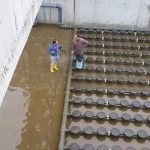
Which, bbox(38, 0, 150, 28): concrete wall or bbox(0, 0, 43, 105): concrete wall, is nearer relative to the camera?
bbox(0, 0, 43, 105): concrete wall

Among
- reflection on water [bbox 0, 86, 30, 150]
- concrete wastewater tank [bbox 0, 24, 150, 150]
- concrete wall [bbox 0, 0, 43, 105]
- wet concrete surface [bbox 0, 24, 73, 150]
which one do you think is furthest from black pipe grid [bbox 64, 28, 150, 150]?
concrete wall [bbox 0, 0, 43, 105]

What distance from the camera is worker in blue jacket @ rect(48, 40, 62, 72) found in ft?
36.9

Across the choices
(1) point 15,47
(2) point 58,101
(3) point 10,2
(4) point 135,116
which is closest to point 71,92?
(2) point 58,101

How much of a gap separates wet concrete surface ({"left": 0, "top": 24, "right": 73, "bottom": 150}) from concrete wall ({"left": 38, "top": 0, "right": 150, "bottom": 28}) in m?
2.01

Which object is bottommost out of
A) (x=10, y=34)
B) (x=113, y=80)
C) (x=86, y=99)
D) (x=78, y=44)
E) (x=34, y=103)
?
(x=10, y=34)

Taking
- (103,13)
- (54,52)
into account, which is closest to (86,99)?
(54,52)

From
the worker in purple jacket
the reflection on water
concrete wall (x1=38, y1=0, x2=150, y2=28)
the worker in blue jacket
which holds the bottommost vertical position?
the reflection on water

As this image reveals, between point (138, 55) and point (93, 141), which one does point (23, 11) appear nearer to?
point (93, 141)

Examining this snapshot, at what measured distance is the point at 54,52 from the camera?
1130 cm

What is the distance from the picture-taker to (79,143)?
29.0 ft

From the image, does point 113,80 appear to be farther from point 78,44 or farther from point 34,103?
point 34,103

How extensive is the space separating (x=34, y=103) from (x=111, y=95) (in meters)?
3.20

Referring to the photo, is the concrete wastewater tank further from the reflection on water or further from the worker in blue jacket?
the worker in blue jacket

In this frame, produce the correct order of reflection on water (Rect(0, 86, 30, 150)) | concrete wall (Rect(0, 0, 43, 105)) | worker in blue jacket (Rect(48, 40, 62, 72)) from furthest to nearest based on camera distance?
1. worker in blue jacket (Rect(48, 40, 62, 72))
2. reflection on water (Rect(0, 86, 30, 150))
3. concrete wall (Rect(0, 0, 43, 105))
